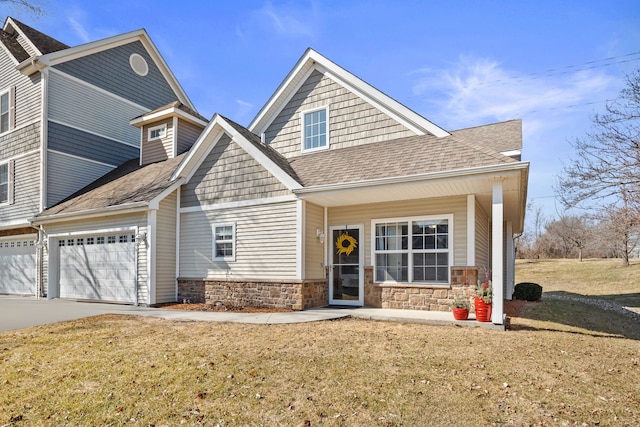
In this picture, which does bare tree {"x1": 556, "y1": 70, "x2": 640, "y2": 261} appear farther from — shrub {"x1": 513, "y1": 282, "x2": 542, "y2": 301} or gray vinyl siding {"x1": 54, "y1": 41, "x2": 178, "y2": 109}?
gray vinyl siding {"x1": 54, "y1": 41, "x2": 178, "y2": 109}

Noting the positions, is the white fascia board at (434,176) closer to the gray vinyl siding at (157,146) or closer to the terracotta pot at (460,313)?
the terracotta pot at (460,313)

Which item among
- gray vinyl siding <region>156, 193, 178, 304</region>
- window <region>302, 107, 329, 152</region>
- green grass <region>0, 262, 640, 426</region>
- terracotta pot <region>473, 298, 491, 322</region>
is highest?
window <region>302, 107, 329, 152</region>

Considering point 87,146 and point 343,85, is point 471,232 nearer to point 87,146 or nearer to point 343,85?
point 343,85

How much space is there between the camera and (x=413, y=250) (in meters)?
10.1

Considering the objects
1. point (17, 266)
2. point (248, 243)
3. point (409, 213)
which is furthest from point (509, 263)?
point (17, 266)

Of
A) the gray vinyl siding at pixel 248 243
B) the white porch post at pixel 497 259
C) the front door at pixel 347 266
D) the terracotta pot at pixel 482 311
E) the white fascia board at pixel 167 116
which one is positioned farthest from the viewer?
the white fascia board at pixel 167 116

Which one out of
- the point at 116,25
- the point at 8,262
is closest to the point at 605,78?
the point at 116,25

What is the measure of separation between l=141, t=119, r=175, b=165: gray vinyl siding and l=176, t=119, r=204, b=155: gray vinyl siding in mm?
299

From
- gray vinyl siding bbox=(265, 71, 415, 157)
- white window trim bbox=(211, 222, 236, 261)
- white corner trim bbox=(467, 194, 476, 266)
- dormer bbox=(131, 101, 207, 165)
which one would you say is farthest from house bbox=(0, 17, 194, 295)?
white corner trim bbox=(467, 194, 476, 266)

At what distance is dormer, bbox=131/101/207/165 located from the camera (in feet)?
50.2

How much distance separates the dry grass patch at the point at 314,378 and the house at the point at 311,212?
2.54 metres

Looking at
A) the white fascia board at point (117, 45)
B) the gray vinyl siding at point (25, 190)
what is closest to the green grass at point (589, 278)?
the white fascia board at point (117, 45)

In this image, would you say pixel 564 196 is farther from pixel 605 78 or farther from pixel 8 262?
pixel 8 262

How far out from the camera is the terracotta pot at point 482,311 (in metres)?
7.94
